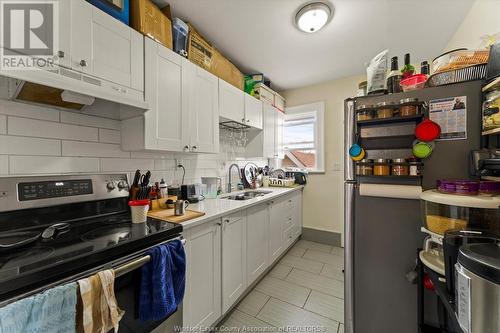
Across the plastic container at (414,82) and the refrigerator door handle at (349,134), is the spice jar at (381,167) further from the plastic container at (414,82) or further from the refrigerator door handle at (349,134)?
the plastic container at (414,82)

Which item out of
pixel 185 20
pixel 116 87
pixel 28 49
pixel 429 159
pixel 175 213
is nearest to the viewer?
pixel 28 49

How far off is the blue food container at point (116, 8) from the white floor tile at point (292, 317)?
239 cm

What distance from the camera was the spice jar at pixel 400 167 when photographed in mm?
992

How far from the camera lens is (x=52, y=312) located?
1.96 ft

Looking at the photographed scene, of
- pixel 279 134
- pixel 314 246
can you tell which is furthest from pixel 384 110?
pixel 314 246

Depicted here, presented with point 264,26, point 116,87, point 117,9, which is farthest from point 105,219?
point 264,26

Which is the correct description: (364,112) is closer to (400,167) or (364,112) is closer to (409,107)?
(409,107)

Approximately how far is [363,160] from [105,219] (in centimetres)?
155

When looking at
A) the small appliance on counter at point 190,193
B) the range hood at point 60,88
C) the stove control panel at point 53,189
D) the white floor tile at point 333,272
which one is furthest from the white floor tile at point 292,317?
the range hood at point 60,88

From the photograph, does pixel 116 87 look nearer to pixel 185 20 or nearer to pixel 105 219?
pixel 105 219

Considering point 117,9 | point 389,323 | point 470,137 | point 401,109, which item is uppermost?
point 117,9

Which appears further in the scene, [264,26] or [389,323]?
[264,26]

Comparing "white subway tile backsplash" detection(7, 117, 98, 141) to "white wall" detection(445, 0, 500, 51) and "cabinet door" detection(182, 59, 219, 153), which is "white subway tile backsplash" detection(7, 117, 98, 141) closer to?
"cabinet door" detection(182, 59, 219, 153)

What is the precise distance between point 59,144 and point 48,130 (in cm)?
9
